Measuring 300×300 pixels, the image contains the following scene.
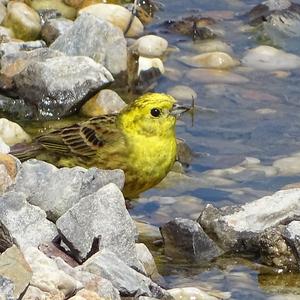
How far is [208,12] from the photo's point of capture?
11594 mm

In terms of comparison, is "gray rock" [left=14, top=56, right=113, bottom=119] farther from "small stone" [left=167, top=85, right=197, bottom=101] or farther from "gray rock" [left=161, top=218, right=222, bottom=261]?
"gray rock" [left=161, top=218, right=222, bottom=261]

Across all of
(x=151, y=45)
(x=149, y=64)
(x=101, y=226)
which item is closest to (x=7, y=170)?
(x=101, y=226)

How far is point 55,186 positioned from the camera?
21.0 feet

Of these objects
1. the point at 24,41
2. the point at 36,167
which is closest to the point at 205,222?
the point at 36,167

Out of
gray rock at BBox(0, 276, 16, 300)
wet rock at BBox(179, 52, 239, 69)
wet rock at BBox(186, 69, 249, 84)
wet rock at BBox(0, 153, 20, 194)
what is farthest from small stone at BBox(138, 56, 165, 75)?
gray rock at BBox(0, 276, 16, 300)

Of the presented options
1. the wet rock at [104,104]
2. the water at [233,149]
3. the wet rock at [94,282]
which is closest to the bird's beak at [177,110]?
the water at [233,149]

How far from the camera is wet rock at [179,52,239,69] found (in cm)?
1022

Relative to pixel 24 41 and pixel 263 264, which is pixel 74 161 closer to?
pixel 263 264

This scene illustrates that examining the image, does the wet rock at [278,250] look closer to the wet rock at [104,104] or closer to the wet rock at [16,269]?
the wet rock at [16,269]

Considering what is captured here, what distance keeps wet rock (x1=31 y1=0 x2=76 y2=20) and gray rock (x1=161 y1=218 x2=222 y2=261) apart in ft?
14.8

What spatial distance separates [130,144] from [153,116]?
22 cm

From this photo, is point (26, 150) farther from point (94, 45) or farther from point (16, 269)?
point (16, 269)

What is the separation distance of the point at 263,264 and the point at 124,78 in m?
3.22

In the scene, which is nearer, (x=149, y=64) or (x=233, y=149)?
(x=233, y=149)
